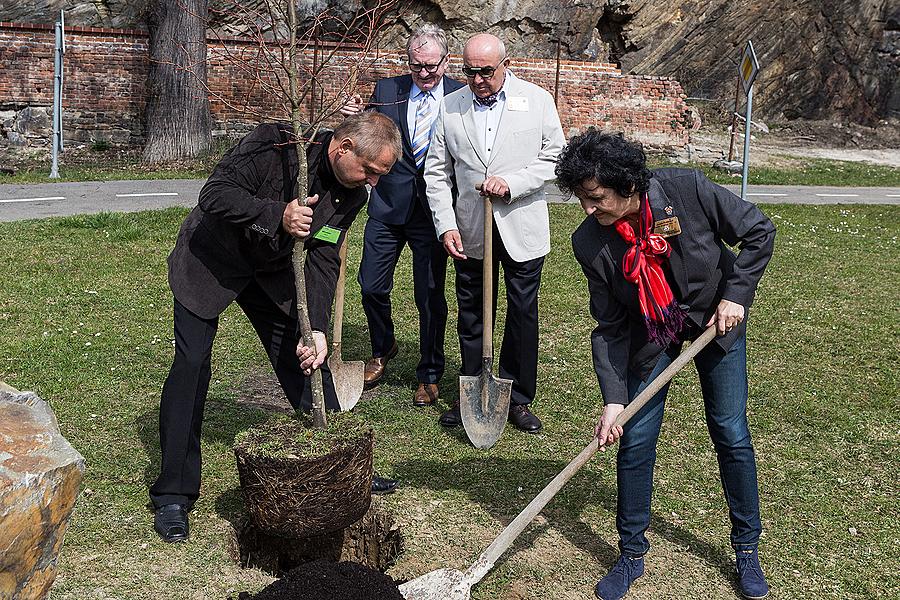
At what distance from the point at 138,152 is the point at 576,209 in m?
8.57

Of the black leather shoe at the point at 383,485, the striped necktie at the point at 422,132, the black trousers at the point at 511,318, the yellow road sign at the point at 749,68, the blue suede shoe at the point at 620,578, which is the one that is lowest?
the blue suede shoe at the point at 620,578

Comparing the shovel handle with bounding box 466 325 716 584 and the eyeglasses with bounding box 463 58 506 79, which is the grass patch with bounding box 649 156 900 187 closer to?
the eyeglasses with bounding box 463 58 506 79

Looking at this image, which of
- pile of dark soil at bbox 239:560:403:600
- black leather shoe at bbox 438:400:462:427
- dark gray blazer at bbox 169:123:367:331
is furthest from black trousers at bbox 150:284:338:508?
black leather shoe at bbox 438:400:462:427

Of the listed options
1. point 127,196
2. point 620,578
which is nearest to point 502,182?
point 620,578

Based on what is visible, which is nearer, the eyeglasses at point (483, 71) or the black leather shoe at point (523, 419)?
the eyeglasses at point (483, 71)

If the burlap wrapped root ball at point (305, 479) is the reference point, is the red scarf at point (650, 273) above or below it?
above

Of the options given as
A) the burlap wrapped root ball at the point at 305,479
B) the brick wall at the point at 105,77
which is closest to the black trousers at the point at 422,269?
the burlap wrapped root ball at the point at 305,479

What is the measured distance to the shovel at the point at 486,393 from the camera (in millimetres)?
5273

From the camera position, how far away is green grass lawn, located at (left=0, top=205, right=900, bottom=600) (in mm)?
4074

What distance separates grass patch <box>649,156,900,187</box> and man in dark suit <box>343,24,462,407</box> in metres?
11.8

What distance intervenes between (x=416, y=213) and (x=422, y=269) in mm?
358

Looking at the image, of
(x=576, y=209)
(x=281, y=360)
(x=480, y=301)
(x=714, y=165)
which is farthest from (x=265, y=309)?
(x=714, y=165)

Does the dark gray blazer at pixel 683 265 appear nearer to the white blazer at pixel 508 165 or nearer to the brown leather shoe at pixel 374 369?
the white blazer at pixel 508 165

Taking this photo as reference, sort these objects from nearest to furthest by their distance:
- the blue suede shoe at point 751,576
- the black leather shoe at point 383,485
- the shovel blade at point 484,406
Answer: the blue suede shoe at point 751,576, the black leather shoe at point 383,485, the shovel blade at point 484,406
